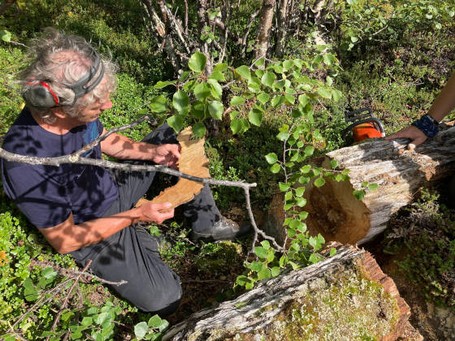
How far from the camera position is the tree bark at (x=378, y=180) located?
290cm

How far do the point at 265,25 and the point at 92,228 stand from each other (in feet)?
10.00

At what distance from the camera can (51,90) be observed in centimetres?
221

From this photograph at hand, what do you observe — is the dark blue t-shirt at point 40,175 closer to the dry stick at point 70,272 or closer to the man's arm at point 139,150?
the dry stick at point 70,272

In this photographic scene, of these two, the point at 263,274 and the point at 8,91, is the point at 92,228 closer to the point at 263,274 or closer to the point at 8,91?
the point at 263,274

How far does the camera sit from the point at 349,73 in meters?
5.44

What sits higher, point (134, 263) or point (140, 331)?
point (140, 331)

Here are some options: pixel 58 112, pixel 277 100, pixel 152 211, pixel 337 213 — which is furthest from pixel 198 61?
pixel 337 213

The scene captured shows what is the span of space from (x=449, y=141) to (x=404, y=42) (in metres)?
3.22

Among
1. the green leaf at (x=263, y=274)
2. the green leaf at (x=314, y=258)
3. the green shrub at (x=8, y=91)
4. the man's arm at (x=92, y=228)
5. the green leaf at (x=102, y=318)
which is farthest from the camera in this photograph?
the green shrub at (x=8, y=91)

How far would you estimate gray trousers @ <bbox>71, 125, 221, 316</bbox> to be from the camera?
9.24ft

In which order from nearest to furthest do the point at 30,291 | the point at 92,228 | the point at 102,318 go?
the point at 102,318
the point at 30,291
the point at 92,228

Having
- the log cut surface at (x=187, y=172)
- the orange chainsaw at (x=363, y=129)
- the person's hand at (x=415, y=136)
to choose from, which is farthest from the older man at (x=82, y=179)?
the orange chainsaw at (x=363, y=129)

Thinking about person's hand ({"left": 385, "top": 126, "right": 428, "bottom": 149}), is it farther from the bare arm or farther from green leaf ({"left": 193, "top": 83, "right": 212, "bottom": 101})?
green leaf ({"left": 193, "top": 83, "right": 212, "bottom": 101})

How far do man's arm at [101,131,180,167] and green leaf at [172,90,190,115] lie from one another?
181 centimetres
